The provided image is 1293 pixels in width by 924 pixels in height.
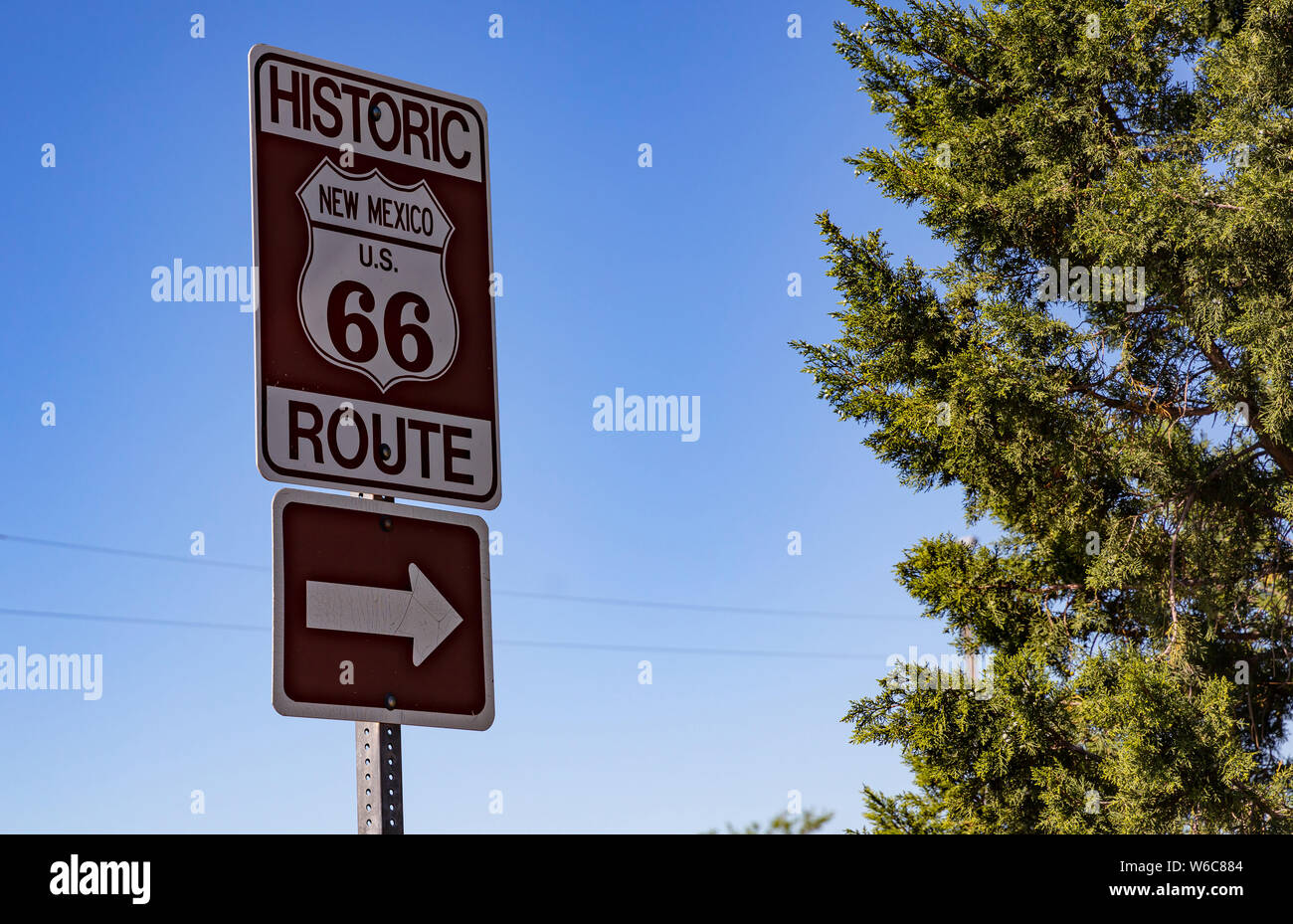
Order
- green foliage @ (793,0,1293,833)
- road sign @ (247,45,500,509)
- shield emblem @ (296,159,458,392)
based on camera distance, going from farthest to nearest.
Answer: green foliage @ (793,0,1293,833), shield emblem @ (296,159,458,392), road sign @ (247,45,500,509)

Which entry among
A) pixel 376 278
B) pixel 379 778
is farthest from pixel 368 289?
pixel 379 778

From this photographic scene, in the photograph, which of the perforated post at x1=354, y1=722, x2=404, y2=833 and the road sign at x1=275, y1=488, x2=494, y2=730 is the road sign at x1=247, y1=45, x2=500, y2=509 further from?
the perforated post at x1=354, y1=722, x2=404, y2=833

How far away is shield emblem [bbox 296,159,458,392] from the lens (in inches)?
130

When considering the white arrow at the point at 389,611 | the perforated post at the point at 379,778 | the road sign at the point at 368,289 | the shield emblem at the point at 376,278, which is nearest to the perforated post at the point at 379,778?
the perforated post at the point at 379,778

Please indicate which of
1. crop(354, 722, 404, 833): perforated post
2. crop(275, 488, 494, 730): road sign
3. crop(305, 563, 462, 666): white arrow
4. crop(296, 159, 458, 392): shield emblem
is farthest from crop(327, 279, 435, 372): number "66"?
crop(354, 722, 404, 833): perforated post

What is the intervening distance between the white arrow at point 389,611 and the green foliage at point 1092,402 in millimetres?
9132

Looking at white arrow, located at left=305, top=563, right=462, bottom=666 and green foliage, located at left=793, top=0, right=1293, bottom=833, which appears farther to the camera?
green foliage, located at left=793, top=0, right=1293, bottom=833

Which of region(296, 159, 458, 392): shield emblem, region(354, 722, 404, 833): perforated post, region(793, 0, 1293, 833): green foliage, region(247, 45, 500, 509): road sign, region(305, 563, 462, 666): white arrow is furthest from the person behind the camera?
Answer: region(793, 0, 1293, 833): green foliage

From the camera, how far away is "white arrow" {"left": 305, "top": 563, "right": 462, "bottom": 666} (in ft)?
9.97

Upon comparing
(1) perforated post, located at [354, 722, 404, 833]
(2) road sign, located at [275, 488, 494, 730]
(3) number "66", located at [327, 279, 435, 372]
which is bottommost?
(1) perforated post, located at [354, 722, 404, 833]

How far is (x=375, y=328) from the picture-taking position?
3.37 m

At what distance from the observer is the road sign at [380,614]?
299 cm

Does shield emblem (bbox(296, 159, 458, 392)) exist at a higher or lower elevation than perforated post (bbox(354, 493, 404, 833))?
higher
